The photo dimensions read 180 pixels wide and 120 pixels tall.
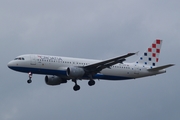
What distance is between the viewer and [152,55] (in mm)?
88062

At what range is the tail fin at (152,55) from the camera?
283ft

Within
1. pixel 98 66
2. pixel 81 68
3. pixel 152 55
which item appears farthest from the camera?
pixel 152 55

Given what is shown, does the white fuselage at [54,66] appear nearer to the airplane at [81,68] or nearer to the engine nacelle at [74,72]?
the airplane at [81,68]

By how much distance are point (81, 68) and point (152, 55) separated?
14.4m

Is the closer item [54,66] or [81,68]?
[54,66]

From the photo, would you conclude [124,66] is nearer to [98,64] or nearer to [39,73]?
[98,64]

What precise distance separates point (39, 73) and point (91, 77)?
291 inches

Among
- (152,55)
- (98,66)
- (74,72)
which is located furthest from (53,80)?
(152,55)

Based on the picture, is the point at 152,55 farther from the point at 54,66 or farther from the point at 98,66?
the point at 54,66

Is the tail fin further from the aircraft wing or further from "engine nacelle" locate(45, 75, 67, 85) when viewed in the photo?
"engine nacelle" locate(45, 75, 67, 85)

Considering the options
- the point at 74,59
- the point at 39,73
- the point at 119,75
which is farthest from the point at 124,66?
the point at 39,73

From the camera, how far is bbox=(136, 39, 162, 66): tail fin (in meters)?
86.2

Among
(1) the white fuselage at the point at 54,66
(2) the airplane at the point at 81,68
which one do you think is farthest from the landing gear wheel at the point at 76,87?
(1) the white fuselage at the point at 54,66

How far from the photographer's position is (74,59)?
261ft
